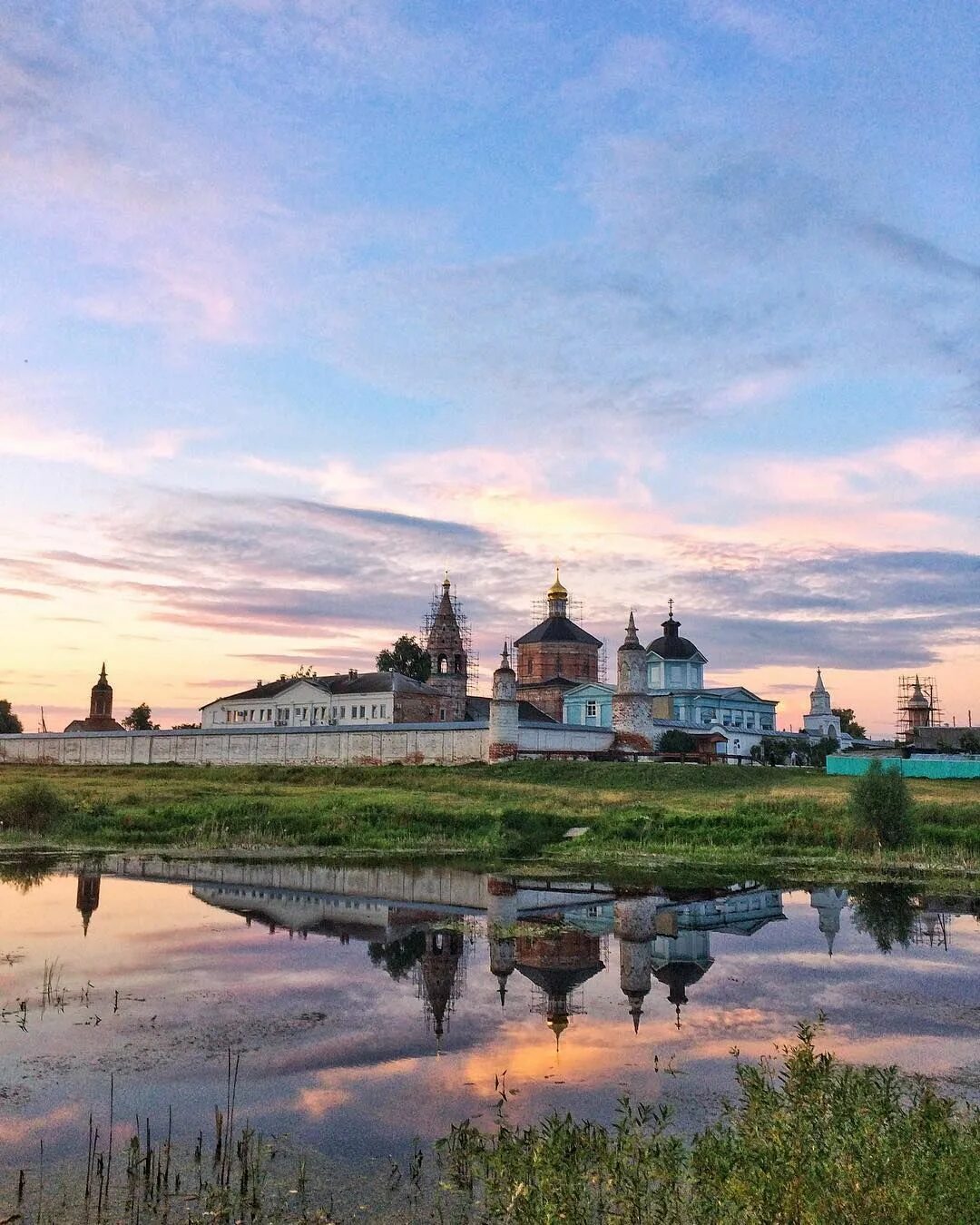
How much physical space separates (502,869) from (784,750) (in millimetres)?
45263

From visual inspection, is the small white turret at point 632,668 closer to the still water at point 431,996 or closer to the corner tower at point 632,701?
the corner tower at point 632,701

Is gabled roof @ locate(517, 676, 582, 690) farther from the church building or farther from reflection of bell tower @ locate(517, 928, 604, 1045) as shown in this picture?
reflection of bell tower @ locate(517, 928, 604, 1045)

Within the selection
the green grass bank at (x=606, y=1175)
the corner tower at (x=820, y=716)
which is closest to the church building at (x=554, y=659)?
the corner tower at (x=820, y=716)

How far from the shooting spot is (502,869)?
2641cm

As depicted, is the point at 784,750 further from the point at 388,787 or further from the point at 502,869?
the point at 502,869

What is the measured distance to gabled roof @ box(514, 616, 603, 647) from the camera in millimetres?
80438

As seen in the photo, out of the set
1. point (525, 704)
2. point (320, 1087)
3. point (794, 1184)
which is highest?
point (525, 704)

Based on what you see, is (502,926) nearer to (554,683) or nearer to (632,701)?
(632,701)

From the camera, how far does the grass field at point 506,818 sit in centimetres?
3019

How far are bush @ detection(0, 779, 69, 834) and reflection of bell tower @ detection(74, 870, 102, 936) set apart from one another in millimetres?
8476

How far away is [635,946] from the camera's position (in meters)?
17.6

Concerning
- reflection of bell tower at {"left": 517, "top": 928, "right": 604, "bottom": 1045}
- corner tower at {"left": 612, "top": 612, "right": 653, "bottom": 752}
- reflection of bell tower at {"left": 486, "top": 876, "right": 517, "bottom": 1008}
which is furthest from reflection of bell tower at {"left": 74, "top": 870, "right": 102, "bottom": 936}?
corner tower at {"left": 612, "top": 612, "right": 653, "bottom": 752}

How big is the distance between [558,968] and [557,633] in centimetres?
6488

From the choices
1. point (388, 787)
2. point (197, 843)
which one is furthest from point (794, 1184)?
point (388, 787)
